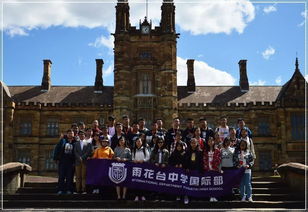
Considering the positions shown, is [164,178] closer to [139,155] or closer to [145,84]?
[139,155]

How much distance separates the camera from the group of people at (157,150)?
10703 millimetres

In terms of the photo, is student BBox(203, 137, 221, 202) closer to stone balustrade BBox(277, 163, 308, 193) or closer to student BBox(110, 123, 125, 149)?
student BBox(110, 123, 125, 149)

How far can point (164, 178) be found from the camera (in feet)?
35.2

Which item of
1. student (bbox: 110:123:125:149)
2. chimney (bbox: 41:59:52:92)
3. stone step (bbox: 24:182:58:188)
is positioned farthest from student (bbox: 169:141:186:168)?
chimney (bbox: 41:59:52:92)

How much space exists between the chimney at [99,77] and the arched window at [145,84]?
547cm

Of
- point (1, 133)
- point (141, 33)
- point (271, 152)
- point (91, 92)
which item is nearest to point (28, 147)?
point (1, 133)

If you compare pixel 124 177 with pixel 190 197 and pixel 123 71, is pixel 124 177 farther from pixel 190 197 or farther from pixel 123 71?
pixel 123 71

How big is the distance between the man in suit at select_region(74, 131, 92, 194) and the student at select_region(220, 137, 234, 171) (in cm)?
395

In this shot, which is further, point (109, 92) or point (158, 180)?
point (109, 92)

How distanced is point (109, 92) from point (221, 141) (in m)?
24.3

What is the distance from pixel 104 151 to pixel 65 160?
57.5 inches

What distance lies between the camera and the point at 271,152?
31.0 meters

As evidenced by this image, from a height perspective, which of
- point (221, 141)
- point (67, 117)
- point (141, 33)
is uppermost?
point (141, 33)

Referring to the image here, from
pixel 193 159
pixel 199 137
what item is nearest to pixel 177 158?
pixel 193 159
